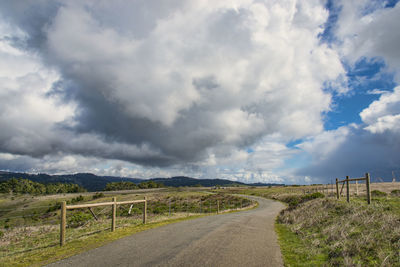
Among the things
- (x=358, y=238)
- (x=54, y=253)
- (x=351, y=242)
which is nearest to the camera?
(x=351, y=242)

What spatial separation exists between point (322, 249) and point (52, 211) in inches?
3010

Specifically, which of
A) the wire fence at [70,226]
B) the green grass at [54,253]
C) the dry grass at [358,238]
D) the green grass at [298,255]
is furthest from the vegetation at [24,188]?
the dry grass at [358,238]

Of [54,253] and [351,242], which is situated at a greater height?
[351,242]

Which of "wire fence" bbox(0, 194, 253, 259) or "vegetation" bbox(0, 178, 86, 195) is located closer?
"wire fence" bbox(0, 194, 253, 259)

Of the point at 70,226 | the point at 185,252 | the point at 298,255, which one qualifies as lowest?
the point at 70,226

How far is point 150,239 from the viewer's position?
36.0 feet

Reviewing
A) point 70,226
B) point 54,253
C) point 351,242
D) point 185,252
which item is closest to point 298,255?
point 351,242

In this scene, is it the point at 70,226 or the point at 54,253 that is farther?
the point at 70,226

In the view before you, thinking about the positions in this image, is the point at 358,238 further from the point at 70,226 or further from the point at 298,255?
the point at 70,226

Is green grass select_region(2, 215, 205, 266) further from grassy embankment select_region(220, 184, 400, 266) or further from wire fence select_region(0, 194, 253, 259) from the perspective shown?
grassy embankment select_region(220, 184, 400, 266)

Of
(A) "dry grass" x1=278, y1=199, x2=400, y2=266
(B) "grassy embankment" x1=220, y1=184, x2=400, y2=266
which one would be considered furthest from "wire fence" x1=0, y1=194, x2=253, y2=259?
(A) "dry grass" x1=278, y1=199, x2=400, y2=266

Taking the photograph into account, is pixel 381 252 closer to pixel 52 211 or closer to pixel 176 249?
pixel 176 249

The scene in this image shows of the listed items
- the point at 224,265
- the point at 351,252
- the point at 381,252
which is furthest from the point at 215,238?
the point at 381,252

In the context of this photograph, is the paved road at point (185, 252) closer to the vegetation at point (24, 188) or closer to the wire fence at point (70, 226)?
the wire fence at point (70, 226)
